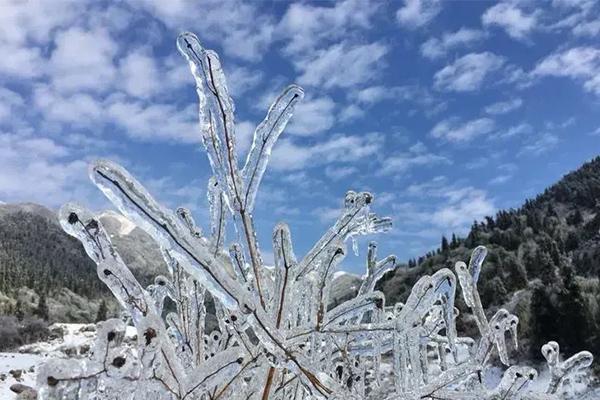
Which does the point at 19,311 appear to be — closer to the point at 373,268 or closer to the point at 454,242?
the point at 454,242

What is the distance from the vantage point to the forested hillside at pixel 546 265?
20.9 m

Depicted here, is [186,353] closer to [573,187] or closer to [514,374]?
[514,374]

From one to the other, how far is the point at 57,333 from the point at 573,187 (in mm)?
49461

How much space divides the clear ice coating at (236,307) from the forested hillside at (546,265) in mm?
12111

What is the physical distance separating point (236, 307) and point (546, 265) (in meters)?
25.3

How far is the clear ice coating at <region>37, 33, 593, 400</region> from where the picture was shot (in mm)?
848

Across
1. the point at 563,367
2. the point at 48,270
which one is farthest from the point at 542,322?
the point at 48,270

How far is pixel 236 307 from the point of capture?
3.17ft

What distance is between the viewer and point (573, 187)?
53062 mm

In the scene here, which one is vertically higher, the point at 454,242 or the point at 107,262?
the point at 454,242

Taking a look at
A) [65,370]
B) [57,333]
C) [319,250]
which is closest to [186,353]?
[319,250]

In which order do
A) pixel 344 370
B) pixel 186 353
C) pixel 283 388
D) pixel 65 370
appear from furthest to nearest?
pixel 344 370
pixel 186 353
pixel 283 388
pixel 65 370

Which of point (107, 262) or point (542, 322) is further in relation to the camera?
point (542, 322)

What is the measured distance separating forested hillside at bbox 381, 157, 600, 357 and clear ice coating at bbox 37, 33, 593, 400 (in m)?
12.1
